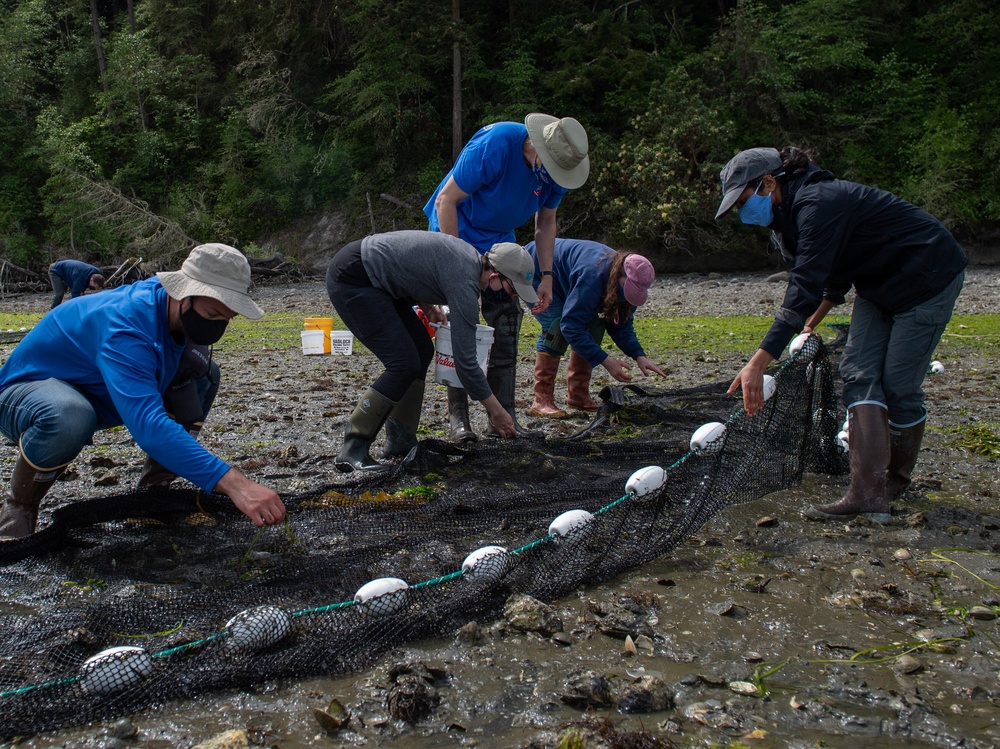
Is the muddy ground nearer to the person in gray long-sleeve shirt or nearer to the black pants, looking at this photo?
the person in gray long-sleeve shirt

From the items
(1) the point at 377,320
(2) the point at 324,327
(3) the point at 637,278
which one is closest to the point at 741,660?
(1) the point at 377,320

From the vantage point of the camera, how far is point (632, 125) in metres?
24.8

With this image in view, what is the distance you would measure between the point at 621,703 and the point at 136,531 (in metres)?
2.36

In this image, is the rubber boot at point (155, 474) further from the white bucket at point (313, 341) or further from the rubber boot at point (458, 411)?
the white bucket at point (313, 341)

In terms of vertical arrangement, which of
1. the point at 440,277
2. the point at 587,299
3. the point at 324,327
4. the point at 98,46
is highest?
the point at 98,46

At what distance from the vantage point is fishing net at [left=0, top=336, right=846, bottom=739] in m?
2.56

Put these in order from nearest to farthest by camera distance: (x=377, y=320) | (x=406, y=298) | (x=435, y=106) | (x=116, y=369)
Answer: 1. (x=116, y=369)
2. (x=377, y=320)
3. (x=406, y=298)
4. (x=435, y=106)

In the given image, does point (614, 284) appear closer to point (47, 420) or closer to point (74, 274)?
point (47, 420)

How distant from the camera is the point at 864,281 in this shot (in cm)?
403

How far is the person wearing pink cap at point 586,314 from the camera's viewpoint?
19.9ft

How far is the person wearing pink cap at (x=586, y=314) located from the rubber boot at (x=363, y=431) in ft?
5.52

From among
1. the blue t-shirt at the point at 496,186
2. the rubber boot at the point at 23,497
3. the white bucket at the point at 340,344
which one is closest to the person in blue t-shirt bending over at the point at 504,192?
the blue t-shirt at the point at 496,186

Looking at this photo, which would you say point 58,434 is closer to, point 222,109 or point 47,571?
point 47,571

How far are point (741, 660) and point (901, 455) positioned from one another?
2027 millimetres
